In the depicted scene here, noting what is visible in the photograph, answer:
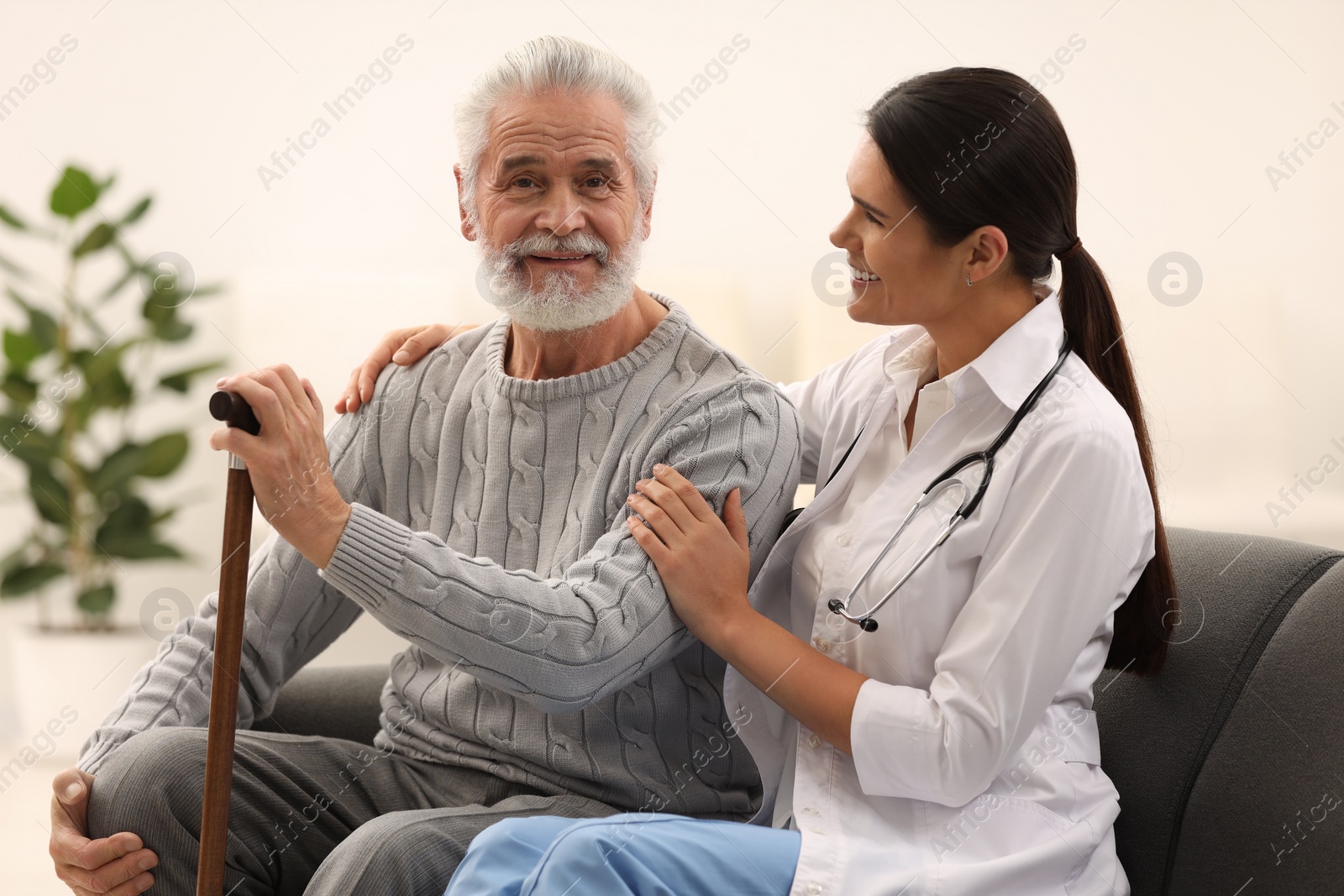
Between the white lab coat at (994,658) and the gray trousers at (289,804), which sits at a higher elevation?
the white lab coat at (994,658)

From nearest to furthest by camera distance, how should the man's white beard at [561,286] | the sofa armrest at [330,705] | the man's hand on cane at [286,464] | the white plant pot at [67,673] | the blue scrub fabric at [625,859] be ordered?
the blue scrub fabric at [625,859]
the man's hand on cane at [286,464]
the man's white beard at [561,286]
the sofa armrest at [330,705]
the white plant pot at [67,673]

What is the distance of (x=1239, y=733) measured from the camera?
1.40 metres

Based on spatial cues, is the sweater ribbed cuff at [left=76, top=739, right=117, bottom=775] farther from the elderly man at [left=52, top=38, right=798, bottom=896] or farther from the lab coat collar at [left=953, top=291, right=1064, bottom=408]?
the lab coat collar at [left=953, top=291, right=1064, bottom=408]

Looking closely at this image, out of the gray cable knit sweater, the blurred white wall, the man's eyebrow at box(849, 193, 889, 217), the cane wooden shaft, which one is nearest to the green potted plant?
the blurred white wall

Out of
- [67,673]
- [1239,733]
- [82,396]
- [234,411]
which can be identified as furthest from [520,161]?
[67,673]

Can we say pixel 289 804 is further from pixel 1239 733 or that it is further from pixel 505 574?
pixel 1239 733

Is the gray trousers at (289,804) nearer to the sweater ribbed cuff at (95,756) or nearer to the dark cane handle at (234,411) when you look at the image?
the sweater ribbed cuff at (95,756)

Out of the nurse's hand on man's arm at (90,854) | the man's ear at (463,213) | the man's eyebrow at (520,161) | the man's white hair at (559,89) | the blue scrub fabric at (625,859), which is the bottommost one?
the nurse's hand on man's arm at (90,854)

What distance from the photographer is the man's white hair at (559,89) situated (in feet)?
5.16

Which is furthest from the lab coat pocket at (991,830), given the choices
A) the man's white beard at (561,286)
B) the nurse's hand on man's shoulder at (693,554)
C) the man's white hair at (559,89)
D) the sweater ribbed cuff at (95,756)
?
the sweater ribbed cuff at (95,756)

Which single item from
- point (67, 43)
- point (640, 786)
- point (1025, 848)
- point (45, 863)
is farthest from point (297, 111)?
point (1025, 848)

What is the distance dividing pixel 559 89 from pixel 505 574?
679mm

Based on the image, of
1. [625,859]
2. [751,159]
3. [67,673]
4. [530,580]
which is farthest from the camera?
[751,159]

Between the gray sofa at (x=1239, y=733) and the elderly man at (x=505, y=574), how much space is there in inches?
20.3
